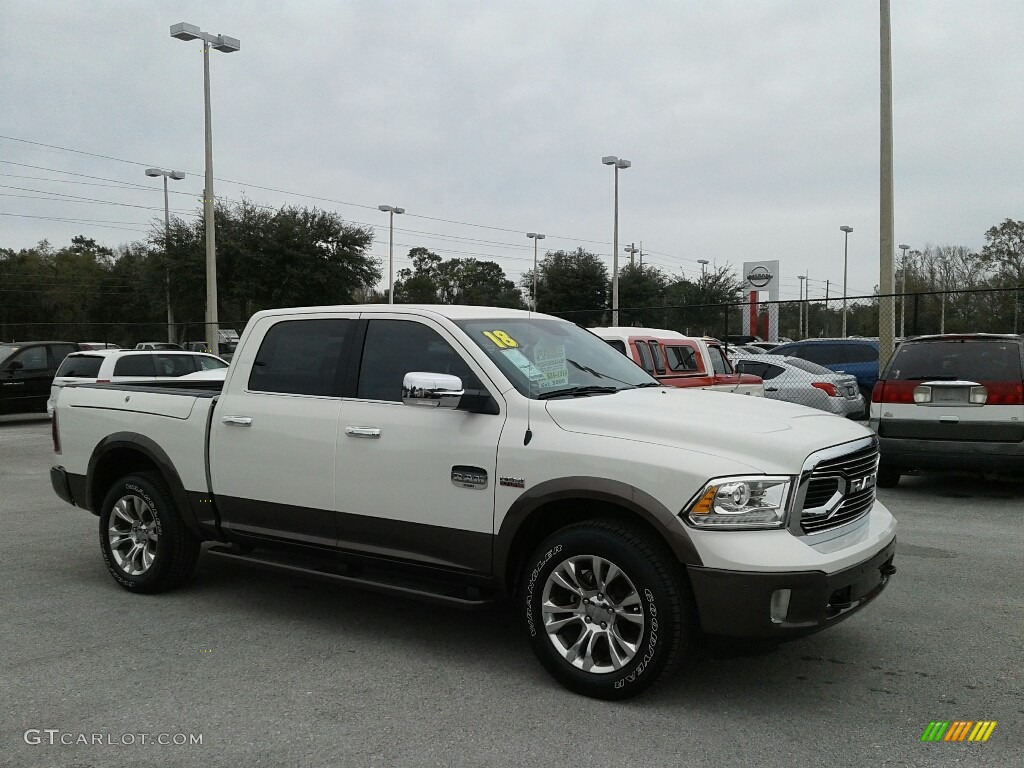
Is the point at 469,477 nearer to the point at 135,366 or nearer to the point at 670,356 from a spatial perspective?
the point at 670,356

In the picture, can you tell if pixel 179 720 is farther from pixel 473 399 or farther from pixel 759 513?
pixel 759 513

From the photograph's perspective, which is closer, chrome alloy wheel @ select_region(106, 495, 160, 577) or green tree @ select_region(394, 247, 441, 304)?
chrome alloy wheel @ select_region(106, 495, 160, 577)

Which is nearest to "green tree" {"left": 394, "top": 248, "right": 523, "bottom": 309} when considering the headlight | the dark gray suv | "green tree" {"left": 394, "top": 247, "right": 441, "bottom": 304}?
"green tree" {"left": 394, "top": 247, "right": 441, "bottom": 304}

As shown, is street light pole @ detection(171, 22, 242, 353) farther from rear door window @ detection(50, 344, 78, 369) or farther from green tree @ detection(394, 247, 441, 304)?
green tree @ detection(394, 247, 441, 304)

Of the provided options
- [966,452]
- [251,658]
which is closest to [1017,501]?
[966,452]

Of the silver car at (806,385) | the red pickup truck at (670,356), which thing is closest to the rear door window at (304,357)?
the red pickup truck at (670,356)

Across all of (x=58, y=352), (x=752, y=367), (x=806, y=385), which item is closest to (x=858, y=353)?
(x=752, y=367)

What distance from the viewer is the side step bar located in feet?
14.7

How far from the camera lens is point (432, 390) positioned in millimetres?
4391

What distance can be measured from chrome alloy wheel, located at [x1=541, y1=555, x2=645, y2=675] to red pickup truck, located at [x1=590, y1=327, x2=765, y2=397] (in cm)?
694

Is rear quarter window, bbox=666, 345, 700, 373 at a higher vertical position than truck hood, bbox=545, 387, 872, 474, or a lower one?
higher

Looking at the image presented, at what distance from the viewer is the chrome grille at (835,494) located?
399 cm

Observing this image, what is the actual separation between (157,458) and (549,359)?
274 centimetres

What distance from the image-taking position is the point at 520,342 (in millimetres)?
4980
